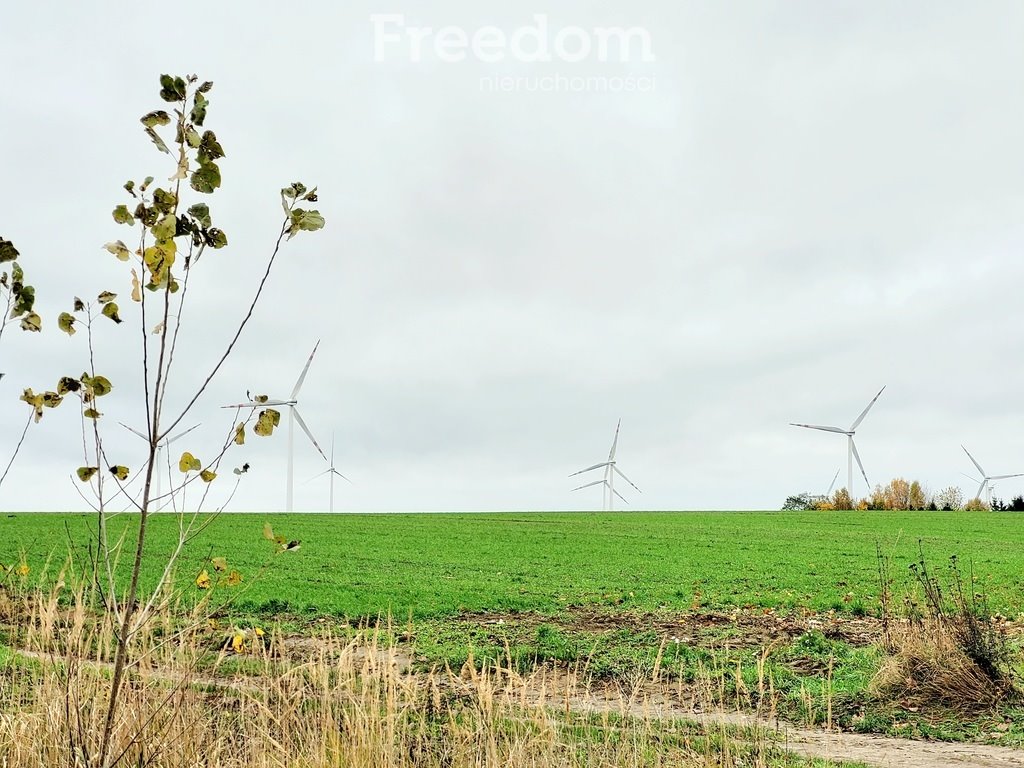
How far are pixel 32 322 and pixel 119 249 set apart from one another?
143cm

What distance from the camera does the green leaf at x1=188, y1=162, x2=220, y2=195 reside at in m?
4.40

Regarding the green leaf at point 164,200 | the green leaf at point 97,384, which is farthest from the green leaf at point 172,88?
the green leaf at point 97,384

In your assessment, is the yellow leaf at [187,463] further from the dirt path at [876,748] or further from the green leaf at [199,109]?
the dirt path at [876,748]

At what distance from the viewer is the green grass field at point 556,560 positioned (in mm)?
20328

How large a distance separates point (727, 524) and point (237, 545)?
2838 centimetres

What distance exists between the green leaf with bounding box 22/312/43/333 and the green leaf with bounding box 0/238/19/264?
35 cm

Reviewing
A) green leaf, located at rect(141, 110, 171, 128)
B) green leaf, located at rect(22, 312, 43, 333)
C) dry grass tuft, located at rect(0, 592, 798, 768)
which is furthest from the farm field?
green leaf, located at rect(141, 110, 171, 128)

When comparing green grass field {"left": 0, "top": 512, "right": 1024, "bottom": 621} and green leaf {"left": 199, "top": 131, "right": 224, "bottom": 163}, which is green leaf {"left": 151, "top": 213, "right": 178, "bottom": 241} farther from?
green grass field {"left": 0, "top": 512, "right": 1024, "bottom": 621}

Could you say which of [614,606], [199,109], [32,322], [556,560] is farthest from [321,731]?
[556,560]

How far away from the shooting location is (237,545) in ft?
108

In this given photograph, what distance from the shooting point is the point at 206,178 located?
4418 millimetres

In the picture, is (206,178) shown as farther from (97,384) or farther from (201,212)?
(97,384)

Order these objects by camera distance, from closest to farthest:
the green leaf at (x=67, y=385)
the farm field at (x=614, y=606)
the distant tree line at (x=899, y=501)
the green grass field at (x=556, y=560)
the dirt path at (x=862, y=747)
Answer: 1. the green leaf at (x=67, y=385)
2. the dirt path at (x=862, y=747)
3. the farm field at (x=614, y=606)
4. the green grass field at (x=556, y=560)
5. the distant tree line at (x=899, y=501)

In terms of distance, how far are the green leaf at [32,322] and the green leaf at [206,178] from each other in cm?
167
